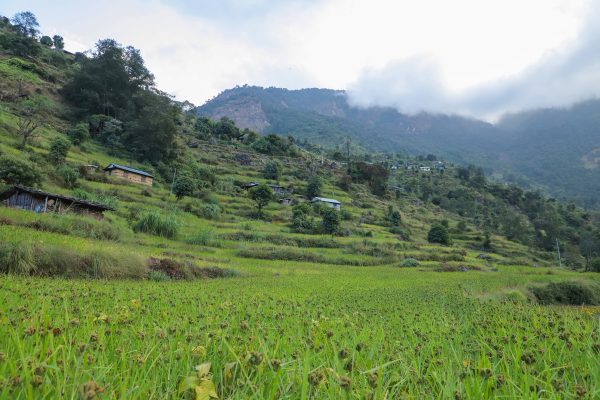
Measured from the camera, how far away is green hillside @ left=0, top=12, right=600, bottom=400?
1.91 m

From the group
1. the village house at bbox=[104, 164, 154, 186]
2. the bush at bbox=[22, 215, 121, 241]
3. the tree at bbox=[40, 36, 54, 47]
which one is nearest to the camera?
the bush at bbox=[22, 215, 121, 241]

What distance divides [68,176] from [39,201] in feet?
41.3

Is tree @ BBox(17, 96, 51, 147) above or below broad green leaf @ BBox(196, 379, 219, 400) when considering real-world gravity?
above

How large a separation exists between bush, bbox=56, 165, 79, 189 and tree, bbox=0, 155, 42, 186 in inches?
316

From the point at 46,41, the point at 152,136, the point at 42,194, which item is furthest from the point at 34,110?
the point at 46,41

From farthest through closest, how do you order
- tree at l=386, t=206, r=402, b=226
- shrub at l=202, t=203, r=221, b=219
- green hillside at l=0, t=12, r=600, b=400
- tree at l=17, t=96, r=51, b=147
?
tree at l=386, t=206, r=402, b=226
tree at l=17, t=96, r=51, b=147
shrub at l=202, t=203, r=221, b=219
green hillside at l=0, t=12, r=600, b=400

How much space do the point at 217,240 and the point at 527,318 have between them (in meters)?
34.4

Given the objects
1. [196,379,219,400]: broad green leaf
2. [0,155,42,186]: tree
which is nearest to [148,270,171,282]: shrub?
[196,379,219,400]: broad green leaf

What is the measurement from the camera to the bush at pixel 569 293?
18328 mm

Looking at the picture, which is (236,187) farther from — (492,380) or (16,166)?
(492,380)

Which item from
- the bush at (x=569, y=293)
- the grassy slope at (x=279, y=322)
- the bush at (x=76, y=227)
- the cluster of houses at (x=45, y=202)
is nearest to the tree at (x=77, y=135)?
the grassy slope at (x=279, y=322)

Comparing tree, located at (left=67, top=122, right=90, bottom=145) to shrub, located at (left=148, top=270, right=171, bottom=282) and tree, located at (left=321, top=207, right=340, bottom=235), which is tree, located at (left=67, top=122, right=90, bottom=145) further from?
shrub, located at (left=148, top=270, right=171, bottom=282)

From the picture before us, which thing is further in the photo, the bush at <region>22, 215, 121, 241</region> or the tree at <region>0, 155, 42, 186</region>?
the tree at <region>0, 155, 42, 186</region>

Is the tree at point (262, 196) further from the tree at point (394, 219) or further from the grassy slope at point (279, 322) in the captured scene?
the tree at point (394, 219)
